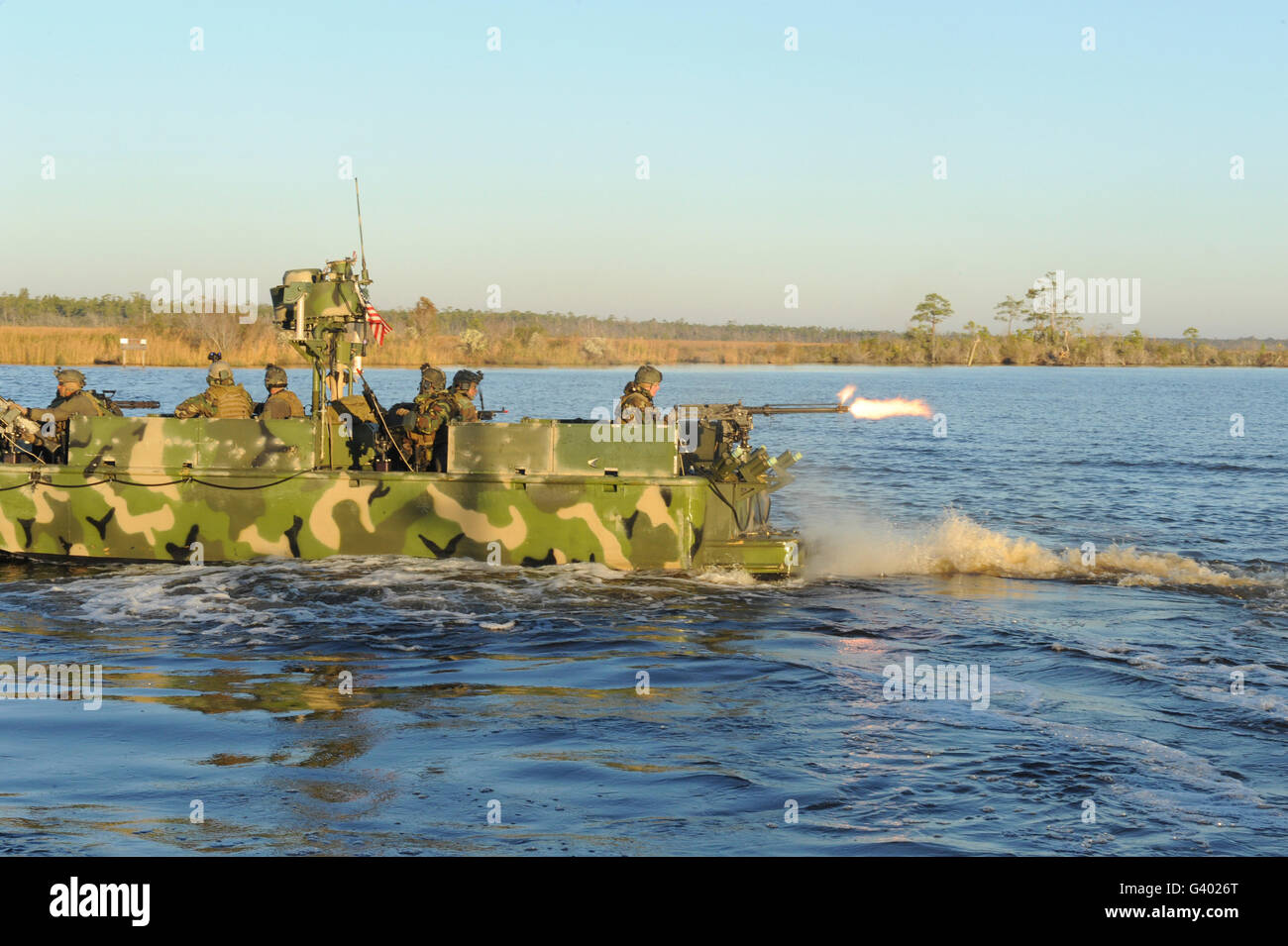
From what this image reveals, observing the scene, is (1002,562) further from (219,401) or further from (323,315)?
(219,401)

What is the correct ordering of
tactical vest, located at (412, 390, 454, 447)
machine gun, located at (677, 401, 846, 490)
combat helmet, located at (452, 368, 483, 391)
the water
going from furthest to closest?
combat helmet, located at (452, 368, 483, 391)
tactical vest, located at (412, 390, 454, 447)
machine gun, located at (677, 401, 846, 490)
the water

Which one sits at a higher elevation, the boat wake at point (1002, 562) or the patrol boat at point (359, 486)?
the patrol boat at point (359, 486)

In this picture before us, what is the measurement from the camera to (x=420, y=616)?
1255 cm

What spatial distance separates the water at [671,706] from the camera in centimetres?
706

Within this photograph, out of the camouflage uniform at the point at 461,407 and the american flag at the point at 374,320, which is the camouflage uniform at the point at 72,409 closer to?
the american flag at the point at 374,320

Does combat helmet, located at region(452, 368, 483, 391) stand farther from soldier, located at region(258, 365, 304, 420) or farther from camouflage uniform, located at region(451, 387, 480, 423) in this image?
soldier, located at region(258, 365, 304, 420)

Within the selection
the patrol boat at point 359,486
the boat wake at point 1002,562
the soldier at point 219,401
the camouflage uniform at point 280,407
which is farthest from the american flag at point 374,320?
the boat wake at point 1002,562

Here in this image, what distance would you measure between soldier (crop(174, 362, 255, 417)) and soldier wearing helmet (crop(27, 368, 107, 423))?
1057 mm

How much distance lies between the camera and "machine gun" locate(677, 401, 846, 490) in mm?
14086

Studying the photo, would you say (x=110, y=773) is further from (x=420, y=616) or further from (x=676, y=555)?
(x=676, y=555)

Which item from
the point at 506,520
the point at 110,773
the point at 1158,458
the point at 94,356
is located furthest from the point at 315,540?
the point at 94,356

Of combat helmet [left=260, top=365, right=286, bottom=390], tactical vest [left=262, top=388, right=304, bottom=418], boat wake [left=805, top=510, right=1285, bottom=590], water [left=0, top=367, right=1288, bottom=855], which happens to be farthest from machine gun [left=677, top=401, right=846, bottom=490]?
combat helmet [left=260, top=365, right=286, bottom=390]

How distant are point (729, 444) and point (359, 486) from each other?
13.2ft

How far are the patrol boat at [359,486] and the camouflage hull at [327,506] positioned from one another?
0.6 inches
